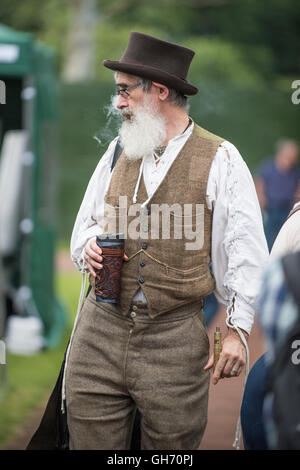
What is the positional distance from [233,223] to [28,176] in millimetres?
3812

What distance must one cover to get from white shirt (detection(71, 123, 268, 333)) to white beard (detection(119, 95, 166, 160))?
44 millimetres

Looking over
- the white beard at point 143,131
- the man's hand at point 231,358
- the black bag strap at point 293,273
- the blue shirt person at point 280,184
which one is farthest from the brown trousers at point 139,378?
the blue shirt person at point 280,184

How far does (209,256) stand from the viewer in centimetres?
276

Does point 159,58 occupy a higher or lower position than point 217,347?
higher

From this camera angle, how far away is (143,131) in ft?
8.87

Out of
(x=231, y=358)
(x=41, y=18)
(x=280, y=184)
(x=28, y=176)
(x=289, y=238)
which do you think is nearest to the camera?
(x=289, y=238)

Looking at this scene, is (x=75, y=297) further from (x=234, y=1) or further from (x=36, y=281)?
(x=234, y=1)

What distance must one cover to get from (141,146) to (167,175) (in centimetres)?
15

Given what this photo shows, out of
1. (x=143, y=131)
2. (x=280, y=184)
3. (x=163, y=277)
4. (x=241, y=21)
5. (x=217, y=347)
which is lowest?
(x=217, y=347)

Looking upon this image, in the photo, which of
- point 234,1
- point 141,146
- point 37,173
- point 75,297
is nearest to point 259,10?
point 234,1

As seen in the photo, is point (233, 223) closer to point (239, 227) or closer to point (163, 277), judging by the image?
point (239, 227)

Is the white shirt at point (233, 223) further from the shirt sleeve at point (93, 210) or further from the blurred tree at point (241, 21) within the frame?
the blurred tree at point (241, 21)

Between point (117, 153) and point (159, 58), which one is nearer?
point (159, 58)

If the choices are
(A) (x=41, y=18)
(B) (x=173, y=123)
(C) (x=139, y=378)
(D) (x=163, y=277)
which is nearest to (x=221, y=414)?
(C) (x=139, y=378)
